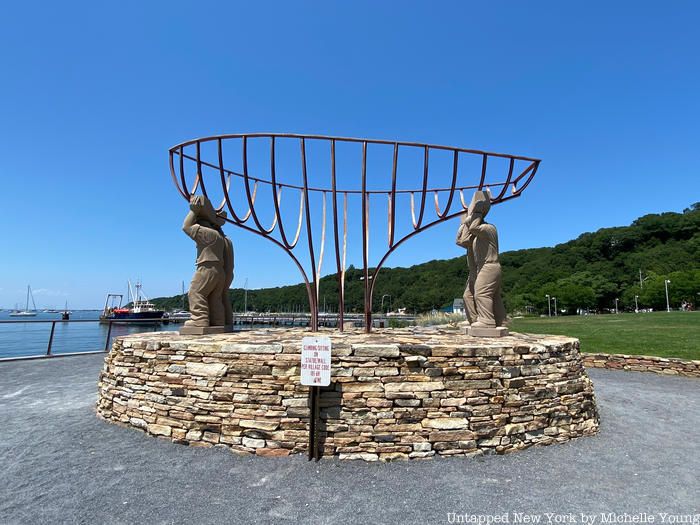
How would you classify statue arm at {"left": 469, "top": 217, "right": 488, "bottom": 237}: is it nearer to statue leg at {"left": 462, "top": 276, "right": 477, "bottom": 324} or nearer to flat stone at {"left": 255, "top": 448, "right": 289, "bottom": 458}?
statue leg at {"left": 462, "top": 276, "right": 477, "bottom": 324}

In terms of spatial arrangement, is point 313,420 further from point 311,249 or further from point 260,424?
point 311,249

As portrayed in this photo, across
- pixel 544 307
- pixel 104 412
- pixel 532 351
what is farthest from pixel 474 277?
pixel 544 307

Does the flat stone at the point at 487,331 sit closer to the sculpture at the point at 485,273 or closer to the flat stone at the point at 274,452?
the sculpture at the point at 485,273

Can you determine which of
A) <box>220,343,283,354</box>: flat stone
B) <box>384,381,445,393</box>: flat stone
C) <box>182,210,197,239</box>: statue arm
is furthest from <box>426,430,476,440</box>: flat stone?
<box>182,210,197,239</box>: statue arm

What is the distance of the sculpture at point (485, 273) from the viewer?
24.0ft

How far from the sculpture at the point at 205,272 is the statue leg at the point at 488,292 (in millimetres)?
4917

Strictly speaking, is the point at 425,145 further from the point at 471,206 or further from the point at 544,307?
the point at 544,307

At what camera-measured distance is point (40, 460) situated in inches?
191

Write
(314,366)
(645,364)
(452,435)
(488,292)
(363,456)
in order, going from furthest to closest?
(645,364), (488,292), (452,435), (363,456), (314,366)

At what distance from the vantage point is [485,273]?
7445 millimetres

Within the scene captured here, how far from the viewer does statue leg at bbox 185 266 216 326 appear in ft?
24.6

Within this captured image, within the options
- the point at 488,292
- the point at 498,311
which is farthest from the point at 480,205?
the point at 498,311

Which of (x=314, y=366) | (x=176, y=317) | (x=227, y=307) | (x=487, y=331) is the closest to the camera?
(x=314, y=366)

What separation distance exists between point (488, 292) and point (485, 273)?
0.36 meters
